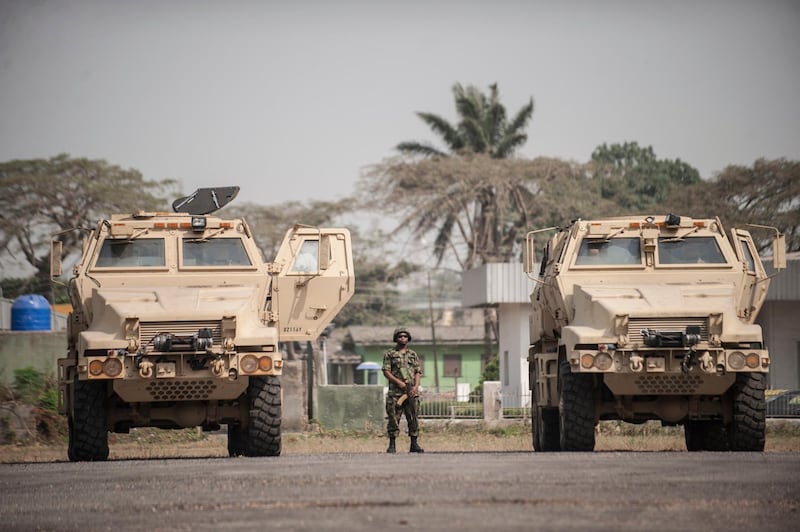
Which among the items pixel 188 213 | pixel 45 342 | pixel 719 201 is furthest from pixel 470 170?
pixel 188 213

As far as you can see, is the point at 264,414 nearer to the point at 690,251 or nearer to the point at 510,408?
the point at 690,251

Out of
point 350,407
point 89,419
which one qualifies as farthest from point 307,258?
point 350,407

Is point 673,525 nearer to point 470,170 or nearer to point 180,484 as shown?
point 180,484

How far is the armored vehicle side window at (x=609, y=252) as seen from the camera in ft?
56.8

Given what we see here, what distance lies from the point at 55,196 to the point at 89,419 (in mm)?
39525

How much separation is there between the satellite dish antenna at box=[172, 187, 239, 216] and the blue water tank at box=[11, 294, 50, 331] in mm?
11924

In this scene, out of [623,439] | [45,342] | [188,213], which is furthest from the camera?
[45,342]

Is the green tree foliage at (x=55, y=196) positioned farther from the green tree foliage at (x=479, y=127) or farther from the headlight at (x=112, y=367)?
the headlight at (x=112, y=367)

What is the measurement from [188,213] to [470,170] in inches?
1486

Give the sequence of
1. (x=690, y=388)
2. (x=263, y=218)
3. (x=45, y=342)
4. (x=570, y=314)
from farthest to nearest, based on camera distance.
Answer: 1. (x=263, y=218)
2. (x=45, y=342)
3. (x=570, y=314)
4. (x=690, y=388)

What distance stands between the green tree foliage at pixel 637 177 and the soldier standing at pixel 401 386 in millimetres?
41502

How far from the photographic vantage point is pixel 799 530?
29.5ft

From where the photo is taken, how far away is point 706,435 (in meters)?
17.5

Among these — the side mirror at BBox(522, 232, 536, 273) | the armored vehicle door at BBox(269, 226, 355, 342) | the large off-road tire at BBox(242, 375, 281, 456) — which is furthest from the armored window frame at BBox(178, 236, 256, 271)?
the side mirror at BBox(522, 232, 536, 273)
